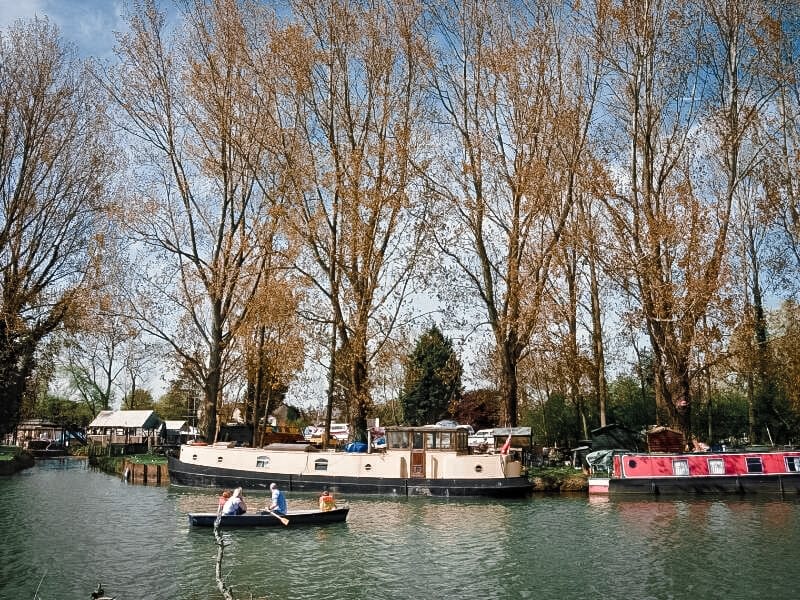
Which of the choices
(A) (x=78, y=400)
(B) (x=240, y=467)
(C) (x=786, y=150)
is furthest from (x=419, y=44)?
(A) (x=78, y=400)

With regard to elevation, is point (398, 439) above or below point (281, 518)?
above

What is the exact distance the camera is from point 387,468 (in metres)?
29.4

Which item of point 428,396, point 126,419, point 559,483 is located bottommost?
point 559,483

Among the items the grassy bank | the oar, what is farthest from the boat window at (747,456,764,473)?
the grassy bank

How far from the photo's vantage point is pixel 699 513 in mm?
23609

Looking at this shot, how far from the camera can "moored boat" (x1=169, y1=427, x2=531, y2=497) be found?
28.5 meters

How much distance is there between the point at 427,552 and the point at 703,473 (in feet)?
52.1

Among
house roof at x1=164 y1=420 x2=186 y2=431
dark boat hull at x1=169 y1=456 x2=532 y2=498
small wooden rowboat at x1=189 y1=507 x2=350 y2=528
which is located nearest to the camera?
small wooden rowboat at x1=189 y1=507 x2=350 y2=528

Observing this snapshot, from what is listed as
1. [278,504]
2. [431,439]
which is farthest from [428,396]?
[278,504]

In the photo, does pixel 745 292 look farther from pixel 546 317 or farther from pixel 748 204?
pixel 546 317

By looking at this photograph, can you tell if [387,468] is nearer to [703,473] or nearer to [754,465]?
[703,473]

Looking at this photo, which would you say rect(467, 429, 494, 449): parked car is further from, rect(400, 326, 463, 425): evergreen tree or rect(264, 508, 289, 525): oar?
rect(264, 508, 289, 525): oar

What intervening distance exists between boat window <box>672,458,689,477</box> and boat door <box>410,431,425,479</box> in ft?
32.7

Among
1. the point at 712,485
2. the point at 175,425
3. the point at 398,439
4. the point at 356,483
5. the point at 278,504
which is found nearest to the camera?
the point at 278,504
